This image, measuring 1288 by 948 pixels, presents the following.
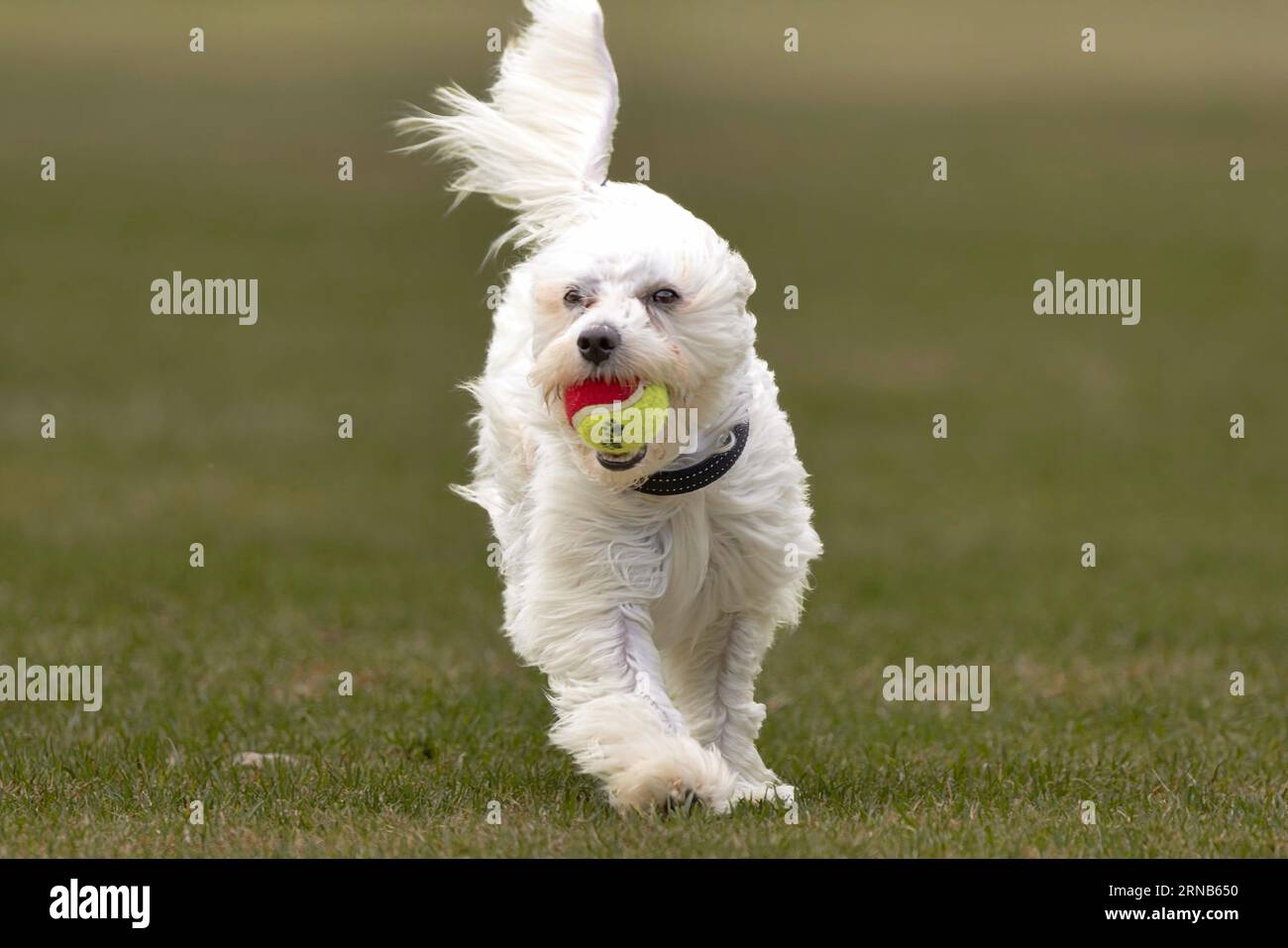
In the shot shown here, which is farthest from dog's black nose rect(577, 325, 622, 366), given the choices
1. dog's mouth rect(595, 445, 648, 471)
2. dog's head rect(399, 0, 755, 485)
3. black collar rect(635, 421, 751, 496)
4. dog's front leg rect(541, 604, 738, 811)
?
dog's front leg rect(541, 604, 738, 811)

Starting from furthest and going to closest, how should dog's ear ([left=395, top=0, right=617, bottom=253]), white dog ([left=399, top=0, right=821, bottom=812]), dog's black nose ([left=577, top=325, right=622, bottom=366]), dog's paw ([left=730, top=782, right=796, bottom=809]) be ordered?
dog's ear ([left=395, top=0, right=617, bottom=253]) < dog's paw ([left=730, top=782, right=796, bottom=809]) < white dog ([left=399, top=0, right=821, bottom=812]) < dog's black nose ([left=577, top=325, right=622, bottom=366])

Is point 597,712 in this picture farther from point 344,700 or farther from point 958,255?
point 958,255

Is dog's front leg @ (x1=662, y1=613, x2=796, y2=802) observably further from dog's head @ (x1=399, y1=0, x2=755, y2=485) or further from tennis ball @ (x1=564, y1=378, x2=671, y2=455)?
tennis ball @ (x1=564, y1=378, x2=671, y2=455)

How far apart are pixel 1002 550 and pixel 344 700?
6.32m

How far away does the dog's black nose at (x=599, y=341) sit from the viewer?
A: 5715mm

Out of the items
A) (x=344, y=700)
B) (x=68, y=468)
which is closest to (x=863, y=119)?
(x=68, y=468)

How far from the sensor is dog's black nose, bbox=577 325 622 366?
571 cm

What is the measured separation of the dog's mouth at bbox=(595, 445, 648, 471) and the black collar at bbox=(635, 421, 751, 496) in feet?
0.54

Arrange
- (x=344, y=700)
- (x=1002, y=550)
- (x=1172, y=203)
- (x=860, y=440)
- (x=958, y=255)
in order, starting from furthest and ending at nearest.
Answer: (x=1172, y=203), (x=958, y=255), (x=860, y=440), (x=1002, y=550), (x=344, y=700)

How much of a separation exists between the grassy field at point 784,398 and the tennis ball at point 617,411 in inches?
41.8

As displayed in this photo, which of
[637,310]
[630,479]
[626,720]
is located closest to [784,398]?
[630,479]

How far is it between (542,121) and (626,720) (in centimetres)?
246

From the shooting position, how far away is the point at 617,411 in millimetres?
5816

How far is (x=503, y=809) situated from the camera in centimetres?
628
